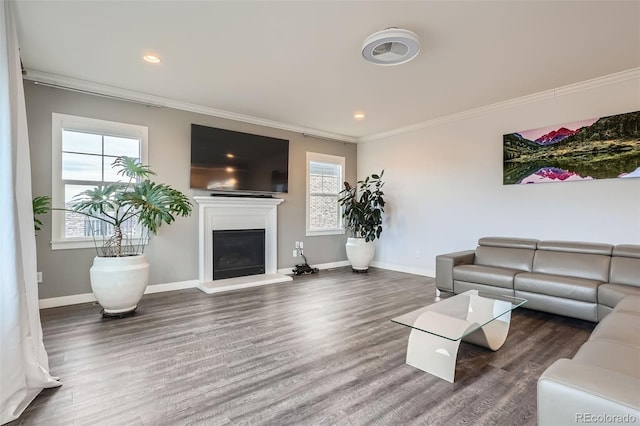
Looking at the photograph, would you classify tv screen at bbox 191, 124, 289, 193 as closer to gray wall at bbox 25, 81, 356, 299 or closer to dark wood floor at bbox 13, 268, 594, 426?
gray wall at bbox 25, 81, 356, 299

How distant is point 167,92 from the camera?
410 centimetres

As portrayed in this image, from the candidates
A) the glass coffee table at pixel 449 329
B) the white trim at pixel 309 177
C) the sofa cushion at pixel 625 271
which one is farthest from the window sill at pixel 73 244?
the sofa cushion at pixel 625 271

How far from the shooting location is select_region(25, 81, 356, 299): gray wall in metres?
3.63

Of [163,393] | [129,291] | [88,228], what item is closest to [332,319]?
[163,393]

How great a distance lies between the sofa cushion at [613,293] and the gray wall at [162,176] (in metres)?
4.12

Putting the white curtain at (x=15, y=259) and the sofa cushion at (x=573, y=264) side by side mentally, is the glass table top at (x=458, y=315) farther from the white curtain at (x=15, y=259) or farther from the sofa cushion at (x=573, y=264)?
the white curtain at (x=15, y=259)

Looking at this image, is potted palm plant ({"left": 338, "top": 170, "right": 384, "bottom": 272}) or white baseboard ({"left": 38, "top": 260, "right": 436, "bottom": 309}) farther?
potted palm plant ({"left": 338, "top": 170, "right": 384, "bottom": 272})

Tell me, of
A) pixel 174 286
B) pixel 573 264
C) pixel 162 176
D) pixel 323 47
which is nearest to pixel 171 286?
pixel 174 286

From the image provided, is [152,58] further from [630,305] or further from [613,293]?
[613,293]

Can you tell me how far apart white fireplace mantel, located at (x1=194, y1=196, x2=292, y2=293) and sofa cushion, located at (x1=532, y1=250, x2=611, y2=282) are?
11.4ft

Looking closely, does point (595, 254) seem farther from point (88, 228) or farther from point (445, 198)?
point (88, 228)

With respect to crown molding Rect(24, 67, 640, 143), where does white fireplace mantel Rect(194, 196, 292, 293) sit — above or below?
below

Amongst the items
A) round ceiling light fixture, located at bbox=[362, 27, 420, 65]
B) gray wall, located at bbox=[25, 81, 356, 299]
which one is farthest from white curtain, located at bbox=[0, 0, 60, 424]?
round ceiling light fixture, located at bbox=[362, 27, 420, 65]

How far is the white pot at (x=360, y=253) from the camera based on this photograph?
5.75 meters
